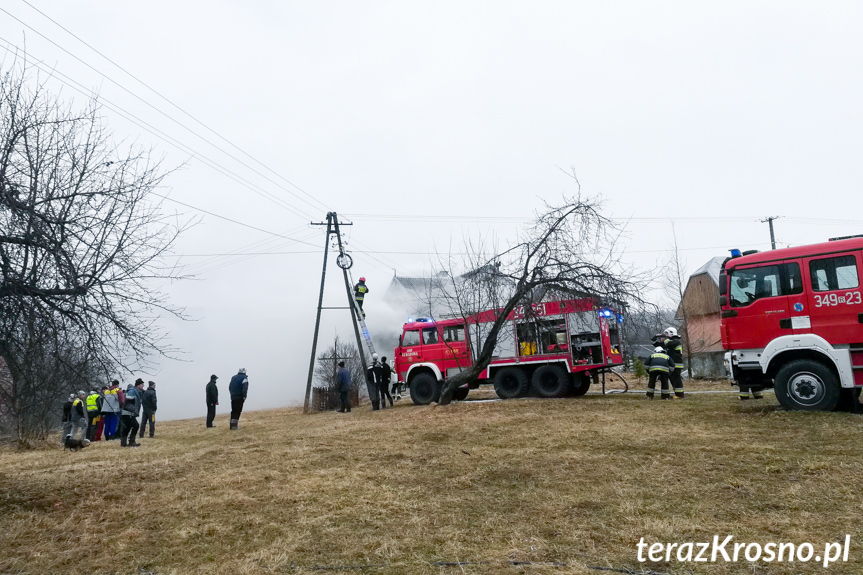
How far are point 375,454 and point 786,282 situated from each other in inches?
296

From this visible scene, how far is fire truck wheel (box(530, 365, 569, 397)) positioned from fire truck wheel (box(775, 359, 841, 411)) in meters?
6.59

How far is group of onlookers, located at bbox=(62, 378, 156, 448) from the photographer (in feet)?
44.0

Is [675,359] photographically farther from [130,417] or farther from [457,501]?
[130,417]

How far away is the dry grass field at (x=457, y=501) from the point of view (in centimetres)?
460

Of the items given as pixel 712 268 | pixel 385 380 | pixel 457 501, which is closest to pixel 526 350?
pixel 385 380

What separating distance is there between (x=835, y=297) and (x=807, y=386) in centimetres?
153

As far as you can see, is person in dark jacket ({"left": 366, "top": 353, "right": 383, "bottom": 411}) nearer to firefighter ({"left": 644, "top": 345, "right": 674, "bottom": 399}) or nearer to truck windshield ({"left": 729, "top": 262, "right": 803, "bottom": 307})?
firefighter ({"left": 644, "top": 345, "right": 674, "bottom": 399})

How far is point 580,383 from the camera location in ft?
55.4

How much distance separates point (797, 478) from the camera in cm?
609

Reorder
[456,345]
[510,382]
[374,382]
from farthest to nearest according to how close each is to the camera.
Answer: [374,382] < [456,345] < [510,382]

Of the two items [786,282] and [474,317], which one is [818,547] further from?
[474,317]

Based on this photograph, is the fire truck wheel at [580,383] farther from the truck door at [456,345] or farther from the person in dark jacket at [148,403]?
the person in dark jacket at [148,403]

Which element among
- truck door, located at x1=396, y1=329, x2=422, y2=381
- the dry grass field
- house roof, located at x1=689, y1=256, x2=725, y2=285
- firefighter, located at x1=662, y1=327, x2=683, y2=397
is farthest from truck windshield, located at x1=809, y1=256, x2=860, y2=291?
house roof, located at x1=689, y1=256, x2=725, y2=285

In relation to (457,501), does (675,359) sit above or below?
above
